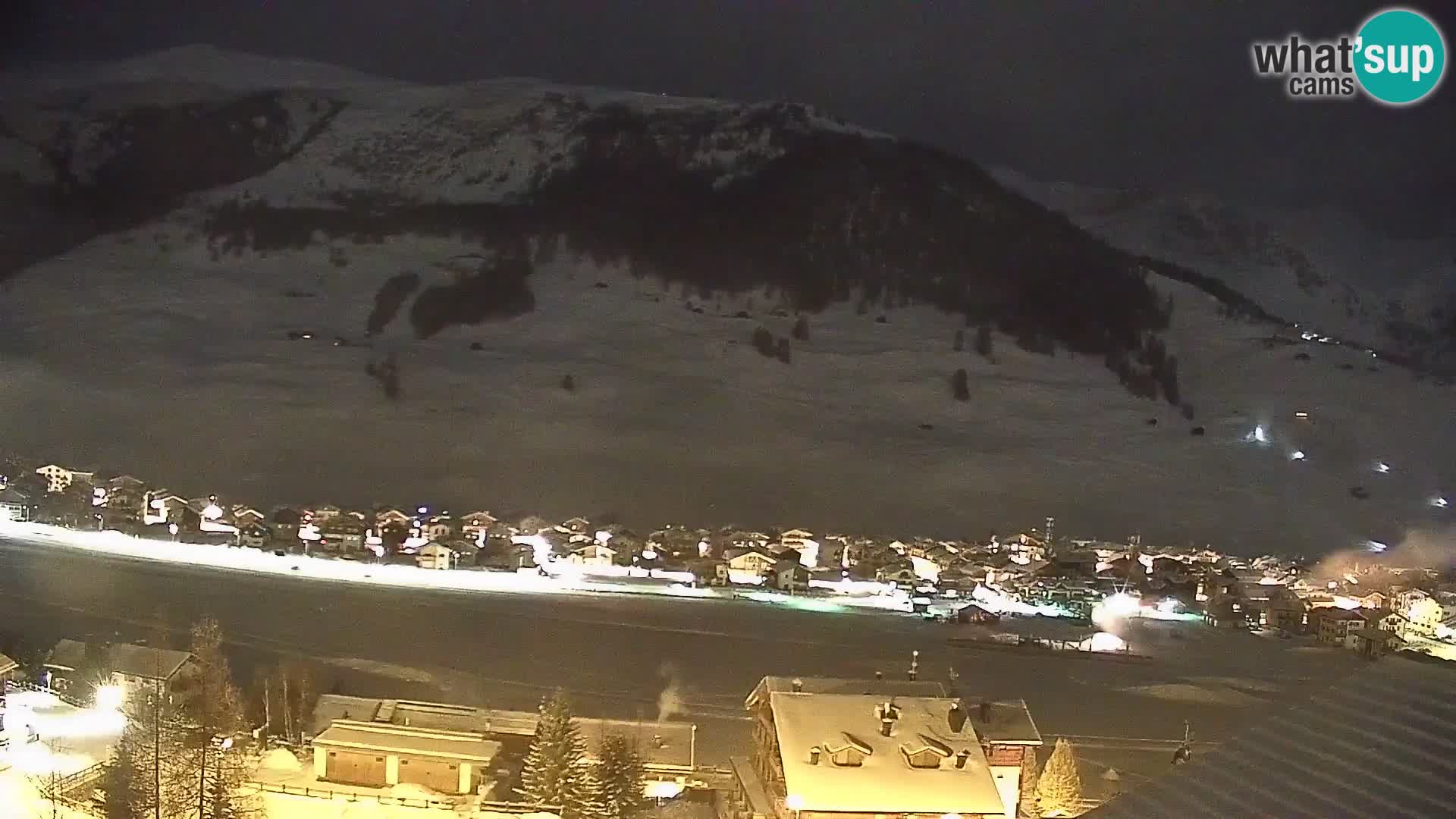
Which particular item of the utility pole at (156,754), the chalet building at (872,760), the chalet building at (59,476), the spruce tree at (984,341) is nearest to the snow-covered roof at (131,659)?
the utility pole at (156,754)

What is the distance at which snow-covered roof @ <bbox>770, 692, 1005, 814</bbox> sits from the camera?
3.83m

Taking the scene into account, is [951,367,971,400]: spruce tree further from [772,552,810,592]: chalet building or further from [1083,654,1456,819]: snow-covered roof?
[1083,654,1456,819]: snow-covered roof

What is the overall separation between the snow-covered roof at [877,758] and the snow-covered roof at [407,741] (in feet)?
4.08

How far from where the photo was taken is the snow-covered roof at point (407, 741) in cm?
441

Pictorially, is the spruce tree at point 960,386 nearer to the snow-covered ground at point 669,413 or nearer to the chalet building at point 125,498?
the snow-covered ground at point 669,413

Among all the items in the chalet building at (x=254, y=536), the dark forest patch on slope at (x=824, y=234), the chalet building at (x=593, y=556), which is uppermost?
the dark forest patch on slope at (x=824, y=234)

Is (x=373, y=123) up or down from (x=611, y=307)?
up

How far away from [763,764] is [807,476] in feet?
24.8

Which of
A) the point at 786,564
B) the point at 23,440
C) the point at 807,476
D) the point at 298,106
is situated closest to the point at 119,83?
the point at 298,106

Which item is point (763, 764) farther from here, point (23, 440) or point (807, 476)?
point (23, 440)

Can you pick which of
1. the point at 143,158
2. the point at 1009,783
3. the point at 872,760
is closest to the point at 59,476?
the point at 872,760

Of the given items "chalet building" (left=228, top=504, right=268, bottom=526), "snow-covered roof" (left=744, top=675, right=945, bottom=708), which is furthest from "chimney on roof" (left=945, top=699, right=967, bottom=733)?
"chalet building" (left=228, top=504, right=268, bottom=526)

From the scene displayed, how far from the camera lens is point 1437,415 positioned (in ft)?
51.1

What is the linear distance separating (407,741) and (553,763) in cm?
72
